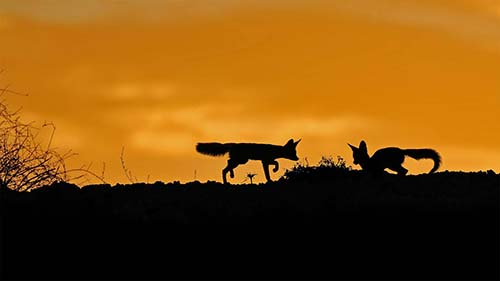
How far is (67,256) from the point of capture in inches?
528

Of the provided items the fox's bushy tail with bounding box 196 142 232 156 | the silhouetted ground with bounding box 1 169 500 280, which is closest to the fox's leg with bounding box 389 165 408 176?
the fox's bushy tail with bounding box 196 142 232 156

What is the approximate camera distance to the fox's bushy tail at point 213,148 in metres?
25.1

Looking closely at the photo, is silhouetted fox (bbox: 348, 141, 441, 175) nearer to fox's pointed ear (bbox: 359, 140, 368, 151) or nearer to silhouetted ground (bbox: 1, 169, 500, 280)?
fox's pointed ear (bbox: 359, 140, 368, 151)

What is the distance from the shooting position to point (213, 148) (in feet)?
82.8

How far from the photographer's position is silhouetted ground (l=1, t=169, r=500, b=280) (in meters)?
Answer: 12.9

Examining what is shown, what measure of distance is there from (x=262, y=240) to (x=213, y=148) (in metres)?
12.1

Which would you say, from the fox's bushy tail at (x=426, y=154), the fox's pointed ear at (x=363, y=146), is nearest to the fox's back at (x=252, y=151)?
the fox's pointed ear at (x=363, y=146)

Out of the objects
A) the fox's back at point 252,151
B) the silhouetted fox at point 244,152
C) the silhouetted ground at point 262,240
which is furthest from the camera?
the fox's back at point 252,151

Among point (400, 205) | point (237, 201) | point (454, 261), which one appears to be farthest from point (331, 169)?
point (454, 261)

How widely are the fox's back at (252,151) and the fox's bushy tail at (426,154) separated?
331cm

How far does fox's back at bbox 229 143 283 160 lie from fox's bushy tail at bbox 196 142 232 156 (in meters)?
0.13

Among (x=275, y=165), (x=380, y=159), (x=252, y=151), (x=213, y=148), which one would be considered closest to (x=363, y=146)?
(x=380, y=159)

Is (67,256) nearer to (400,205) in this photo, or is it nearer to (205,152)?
(400,205)

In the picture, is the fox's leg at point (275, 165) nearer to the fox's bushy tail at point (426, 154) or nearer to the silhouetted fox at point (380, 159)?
the silhouetted fox at point (380, 159)
